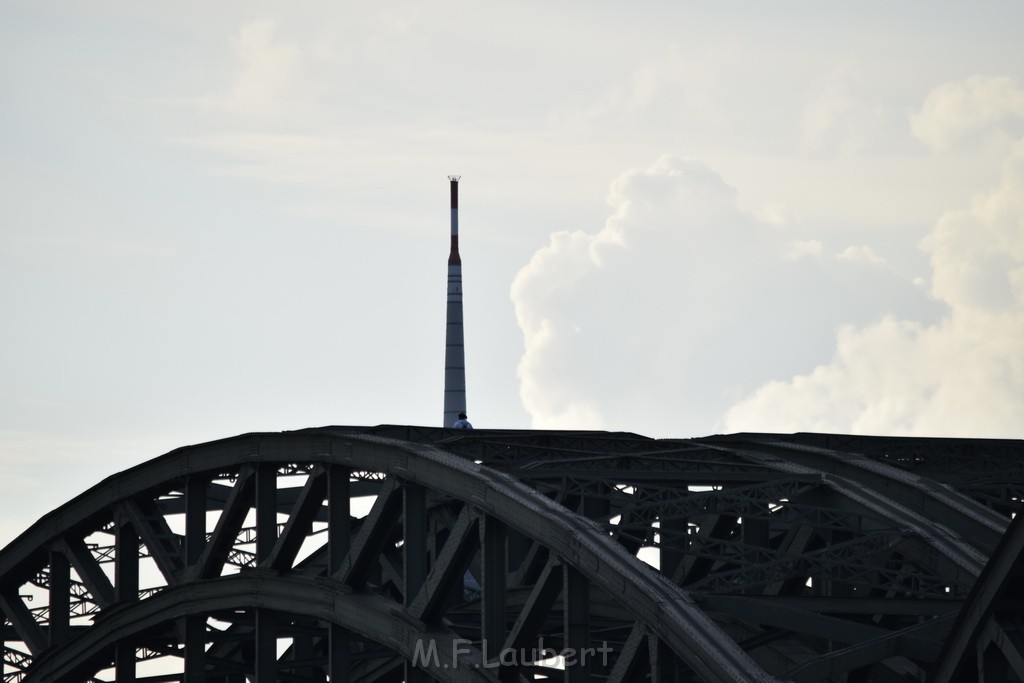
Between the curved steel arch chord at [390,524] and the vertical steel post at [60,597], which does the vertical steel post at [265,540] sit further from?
the vertical steel post at [60,597]

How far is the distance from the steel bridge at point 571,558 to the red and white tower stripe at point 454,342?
70741 millimetres

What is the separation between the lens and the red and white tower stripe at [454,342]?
4834 inches

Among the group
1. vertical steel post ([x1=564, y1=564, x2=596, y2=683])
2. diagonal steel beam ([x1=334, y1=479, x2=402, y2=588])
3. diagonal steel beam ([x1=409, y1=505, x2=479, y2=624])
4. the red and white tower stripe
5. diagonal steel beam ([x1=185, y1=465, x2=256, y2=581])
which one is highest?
the red and white tower stripe

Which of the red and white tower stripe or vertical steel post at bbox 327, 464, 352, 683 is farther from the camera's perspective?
the red and white tower stripe

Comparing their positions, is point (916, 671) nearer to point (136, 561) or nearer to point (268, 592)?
point (268, 592)

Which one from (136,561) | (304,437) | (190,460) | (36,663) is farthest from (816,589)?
(36,663)

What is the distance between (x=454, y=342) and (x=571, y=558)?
315ft

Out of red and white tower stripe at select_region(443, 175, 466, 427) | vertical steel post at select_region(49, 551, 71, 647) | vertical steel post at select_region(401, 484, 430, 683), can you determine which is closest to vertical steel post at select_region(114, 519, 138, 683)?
vertical steel post at select_region(49, 551, 71, 647)

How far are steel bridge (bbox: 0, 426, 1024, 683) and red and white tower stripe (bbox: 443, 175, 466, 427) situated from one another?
70741mm

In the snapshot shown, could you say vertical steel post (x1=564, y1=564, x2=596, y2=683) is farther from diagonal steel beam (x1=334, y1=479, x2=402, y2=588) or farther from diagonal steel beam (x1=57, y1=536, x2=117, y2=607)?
diagonal steel beam (x1=57, y1=536, x2=117, y2=607)

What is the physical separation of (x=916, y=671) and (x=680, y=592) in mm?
10484

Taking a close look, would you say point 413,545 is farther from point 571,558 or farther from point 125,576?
point 125,576

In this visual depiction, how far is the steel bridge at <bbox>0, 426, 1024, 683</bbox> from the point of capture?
28.6m

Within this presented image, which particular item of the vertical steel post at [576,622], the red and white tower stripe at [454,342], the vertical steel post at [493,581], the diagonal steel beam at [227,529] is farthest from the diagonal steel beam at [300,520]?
the red and white tower stripe at [454,342]
